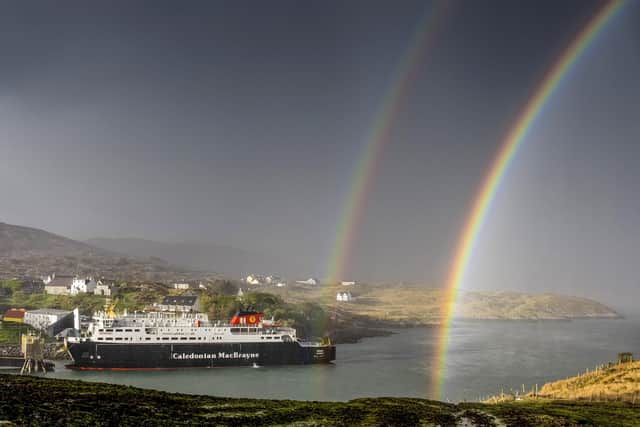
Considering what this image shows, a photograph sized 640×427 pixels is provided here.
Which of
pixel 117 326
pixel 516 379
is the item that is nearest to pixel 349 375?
pixel 516 379

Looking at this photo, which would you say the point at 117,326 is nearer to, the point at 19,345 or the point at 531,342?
the point at 19,345

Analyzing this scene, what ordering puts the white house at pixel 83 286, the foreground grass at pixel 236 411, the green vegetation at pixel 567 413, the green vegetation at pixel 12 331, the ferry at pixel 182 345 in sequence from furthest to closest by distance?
the white house at pixel 83 286 → the green vegetation at pixel 12 331 → the ferry at pixel 182 345 → the green vegetation at pixel 567 413 → the foreground grass at pixel 236 411

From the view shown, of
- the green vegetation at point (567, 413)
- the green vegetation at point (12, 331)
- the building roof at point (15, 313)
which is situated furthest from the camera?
the building roof at point (15, 313)

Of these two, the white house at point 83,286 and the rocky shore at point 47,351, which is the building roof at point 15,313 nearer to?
the rocky shore at point 47,351

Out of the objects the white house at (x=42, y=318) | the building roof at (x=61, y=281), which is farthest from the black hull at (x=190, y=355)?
the building roof at (x=61, y=281)

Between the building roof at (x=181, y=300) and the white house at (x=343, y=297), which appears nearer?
the building roof at (x=181, y=300)

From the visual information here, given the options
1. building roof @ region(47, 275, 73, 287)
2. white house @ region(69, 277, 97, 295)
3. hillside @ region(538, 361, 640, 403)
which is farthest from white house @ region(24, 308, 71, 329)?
hillside @ region(538, 361, 640, 403)

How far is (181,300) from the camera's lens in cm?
9381

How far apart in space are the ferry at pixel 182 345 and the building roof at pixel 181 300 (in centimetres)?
2317

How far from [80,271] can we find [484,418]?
6589 inches

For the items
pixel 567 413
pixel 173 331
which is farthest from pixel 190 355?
pixel 567 413

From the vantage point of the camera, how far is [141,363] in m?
60.7

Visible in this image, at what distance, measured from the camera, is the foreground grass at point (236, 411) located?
19609 millimetres

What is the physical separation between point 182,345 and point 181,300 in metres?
32.4
